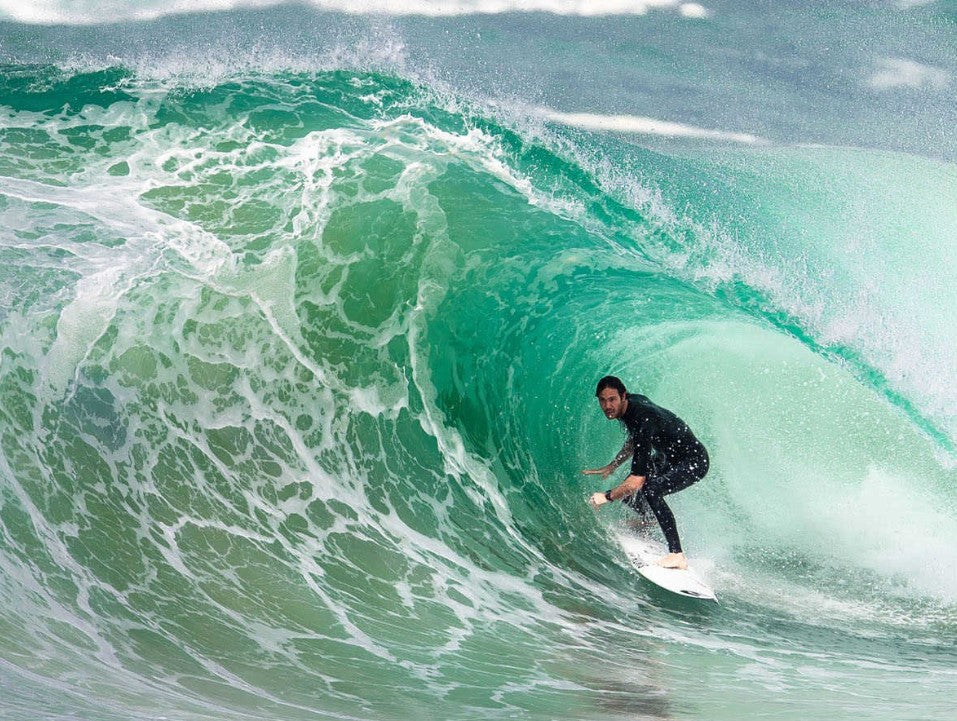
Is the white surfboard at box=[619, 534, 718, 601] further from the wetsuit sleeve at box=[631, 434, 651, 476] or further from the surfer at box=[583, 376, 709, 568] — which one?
the wetsuit sleeve at box=[631, 434, 651, 476]

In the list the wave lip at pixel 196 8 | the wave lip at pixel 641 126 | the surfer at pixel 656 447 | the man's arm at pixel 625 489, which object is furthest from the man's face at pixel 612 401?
the wave lip at pixel 196 8

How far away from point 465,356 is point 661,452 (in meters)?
1.84

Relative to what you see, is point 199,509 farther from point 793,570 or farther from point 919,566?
point 919,566

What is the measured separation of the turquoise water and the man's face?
1137 millimetres

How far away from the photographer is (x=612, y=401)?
4492mm

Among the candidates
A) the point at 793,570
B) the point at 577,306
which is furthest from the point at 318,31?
the point at 793,570

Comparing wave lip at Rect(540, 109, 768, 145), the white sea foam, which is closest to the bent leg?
wave lip at Rect(540, 109, 768, 145)

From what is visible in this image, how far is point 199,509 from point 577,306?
318cm

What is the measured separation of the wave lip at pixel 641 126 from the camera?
6.00 m

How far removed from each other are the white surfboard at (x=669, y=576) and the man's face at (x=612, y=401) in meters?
1.06

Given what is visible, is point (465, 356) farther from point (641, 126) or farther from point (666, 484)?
point (641, 126)

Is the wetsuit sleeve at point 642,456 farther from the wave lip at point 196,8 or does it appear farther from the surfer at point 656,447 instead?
the wave lip at point 196,8

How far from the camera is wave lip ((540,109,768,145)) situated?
600cm

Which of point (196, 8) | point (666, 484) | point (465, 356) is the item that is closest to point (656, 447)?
point (666, 484)
